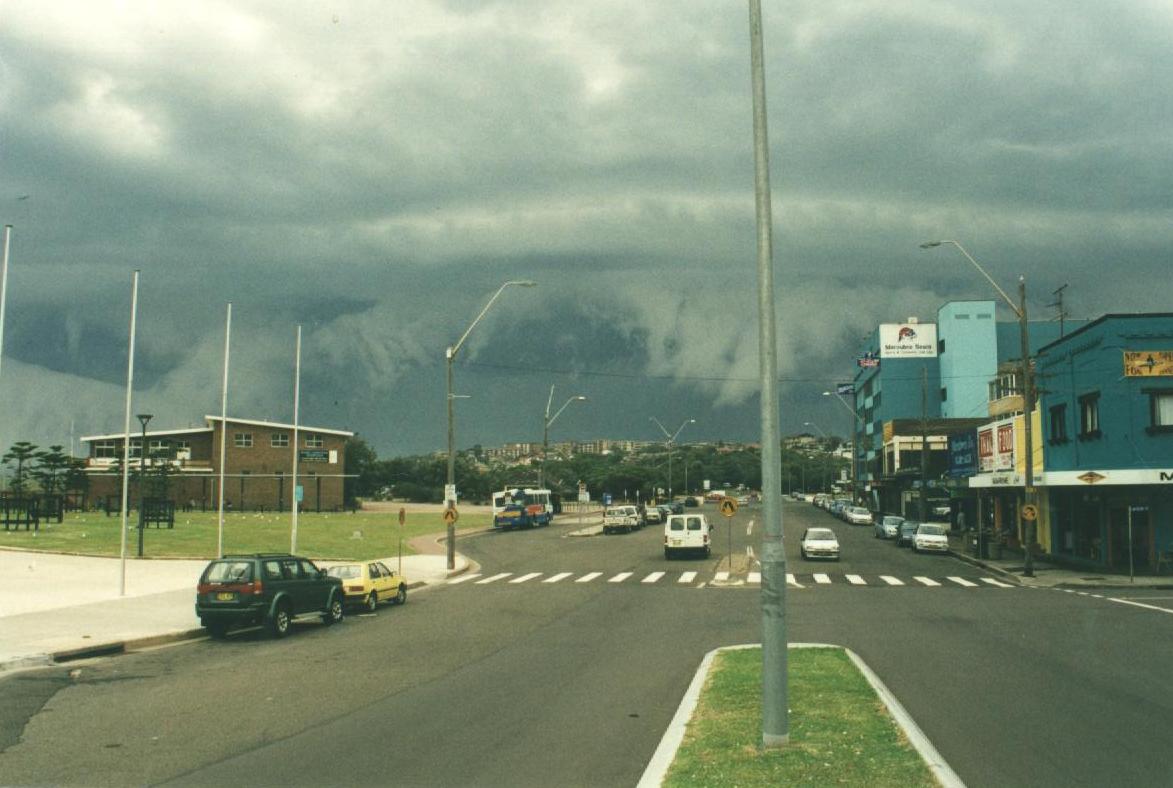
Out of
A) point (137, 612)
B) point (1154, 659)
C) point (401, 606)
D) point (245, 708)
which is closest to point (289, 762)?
point (245, 708)

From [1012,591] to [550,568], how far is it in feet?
58.2

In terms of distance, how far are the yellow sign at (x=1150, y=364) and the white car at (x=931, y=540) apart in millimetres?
15212

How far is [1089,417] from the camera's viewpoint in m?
40.0

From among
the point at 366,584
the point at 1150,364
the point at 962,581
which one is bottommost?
the point at 962,581

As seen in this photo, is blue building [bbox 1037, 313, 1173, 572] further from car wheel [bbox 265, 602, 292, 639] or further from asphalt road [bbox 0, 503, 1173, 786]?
car wheel [bbox 265, 602, 292, 639]

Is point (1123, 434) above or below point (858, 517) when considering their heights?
above

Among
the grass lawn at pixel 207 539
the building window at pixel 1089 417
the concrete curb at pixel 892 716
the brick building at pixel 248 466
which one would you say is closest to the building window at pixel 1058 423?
the building window at pixel 1089 417

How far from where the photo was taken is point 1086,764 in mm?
9742

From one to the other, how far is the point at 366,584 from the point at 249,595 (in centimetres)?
562

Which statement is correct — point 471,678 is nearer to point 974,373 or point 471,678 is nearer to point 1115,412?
point 1115,412

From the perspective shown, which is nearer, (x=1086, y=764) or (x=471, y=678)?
(x=1086, y=764)

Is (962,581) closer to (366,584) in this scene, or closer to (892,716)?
(366,584)

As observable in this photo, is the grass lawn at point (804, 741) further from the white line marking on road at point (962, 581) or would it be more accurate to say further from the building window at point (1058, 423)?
the building window at point (1058, 423)

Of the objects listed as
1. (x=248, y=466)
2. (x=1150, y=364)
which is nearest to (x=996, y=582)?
(x=1150, y=364)
